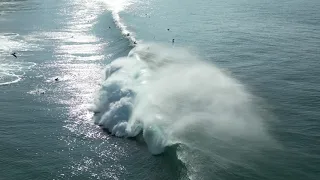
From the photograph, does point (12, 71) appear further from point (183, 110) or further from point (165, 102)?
point (183, 110)

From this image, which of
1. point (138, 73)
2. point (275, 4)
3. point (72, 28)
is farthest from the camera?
point (275, 4)

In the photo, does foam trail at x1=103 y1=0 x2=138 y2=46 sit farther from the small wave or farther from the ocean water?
the small wave

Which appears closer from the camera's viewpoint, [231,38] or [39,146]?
[39,146]

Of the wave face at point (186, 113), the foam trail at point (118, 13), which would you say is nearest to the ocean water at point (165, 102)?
the wave face at point (186, 113)

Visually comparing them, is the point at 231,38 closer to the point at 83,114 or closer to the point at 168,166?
the point at 83,114

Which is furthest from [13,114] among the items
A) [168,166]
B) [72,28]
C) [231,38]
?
[72,28]

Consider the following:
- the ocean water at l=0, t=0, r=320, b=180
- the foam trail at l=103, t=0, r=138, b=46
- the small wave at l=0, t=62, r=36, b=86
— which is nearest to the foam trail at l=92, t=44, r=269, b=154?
the ocean water at l=0, t=0, r=320, b=180

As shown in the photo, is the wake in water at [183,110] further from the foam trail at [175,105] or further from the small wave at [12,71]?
the small wave at [12,71]
